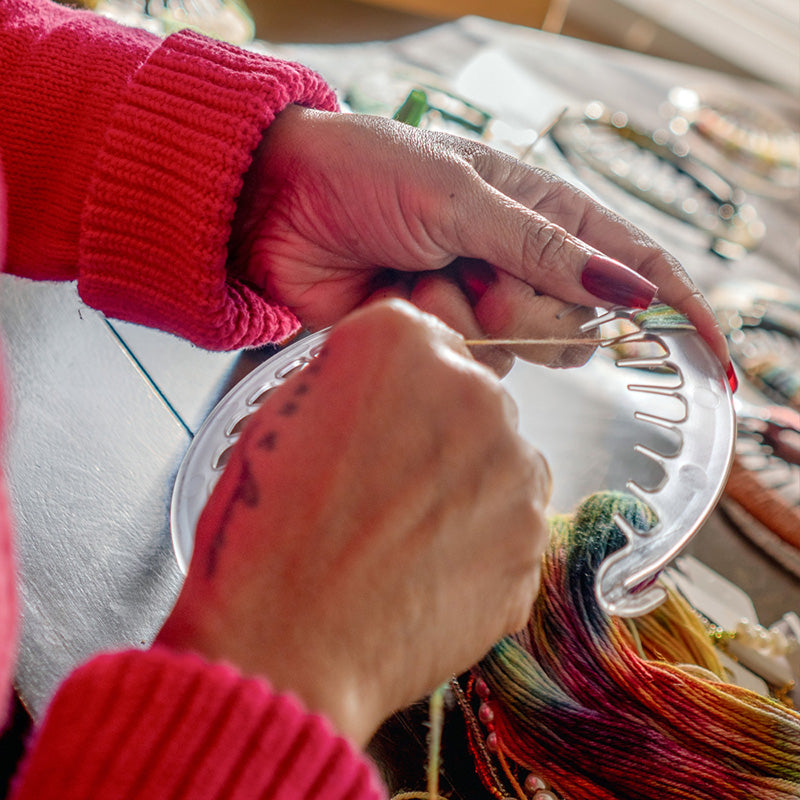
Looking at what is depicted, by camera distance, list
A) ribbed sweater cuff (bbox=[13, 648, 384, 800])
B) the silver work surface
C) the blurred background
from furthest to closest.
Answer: the blurred background < the silver work surface < ribbed sweater cuff (bbox=[13, 648, 384, 800])

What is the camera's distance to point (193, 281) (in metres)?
0.43

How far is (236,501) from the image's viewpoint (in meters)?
0.27

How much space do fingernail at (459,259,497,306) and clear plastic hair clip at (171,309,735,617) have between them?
0.21 ft

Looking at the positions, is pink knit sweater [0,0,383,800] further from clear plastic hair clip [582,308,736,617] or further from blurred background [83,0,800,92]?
blurred background [83,0,800,92]

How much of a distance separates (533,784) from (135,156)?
0.43 m

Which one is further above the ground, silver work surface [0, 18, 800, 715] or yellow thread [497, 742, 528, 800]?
silver work surface [0, 18, 800, 715]

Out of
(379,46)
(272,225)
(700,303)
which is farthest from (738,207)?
(272,225)

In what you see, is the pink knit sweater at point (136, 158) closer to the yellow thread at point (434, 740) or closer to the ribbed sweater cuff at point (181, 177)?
the ribbed sweater cuff at point (181, 177)

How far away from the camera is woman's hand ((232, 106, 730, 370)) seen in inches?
15.9

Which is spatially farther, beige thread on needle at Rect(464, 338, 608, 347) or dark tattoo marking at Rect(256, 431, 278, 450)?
beige thread on needle at Rect(464, 338, 608, 347)

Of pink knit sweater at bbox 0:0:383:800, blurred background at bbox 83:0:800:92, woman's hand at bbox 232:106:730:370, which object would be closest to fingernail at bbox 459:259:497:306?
woman's hand at bbox 232:106:730:370

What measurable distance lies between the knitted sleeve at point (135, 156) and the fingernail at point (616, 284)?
205mm

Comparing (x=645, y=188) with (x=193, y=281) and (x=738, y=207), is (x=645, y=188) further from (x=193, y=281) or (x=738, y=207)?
(x=193, y=281)

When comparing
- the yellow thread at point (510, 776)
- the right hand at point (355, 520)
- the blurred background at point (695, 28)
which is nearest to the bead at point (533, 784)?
the yellow thread at point (510, 776)
